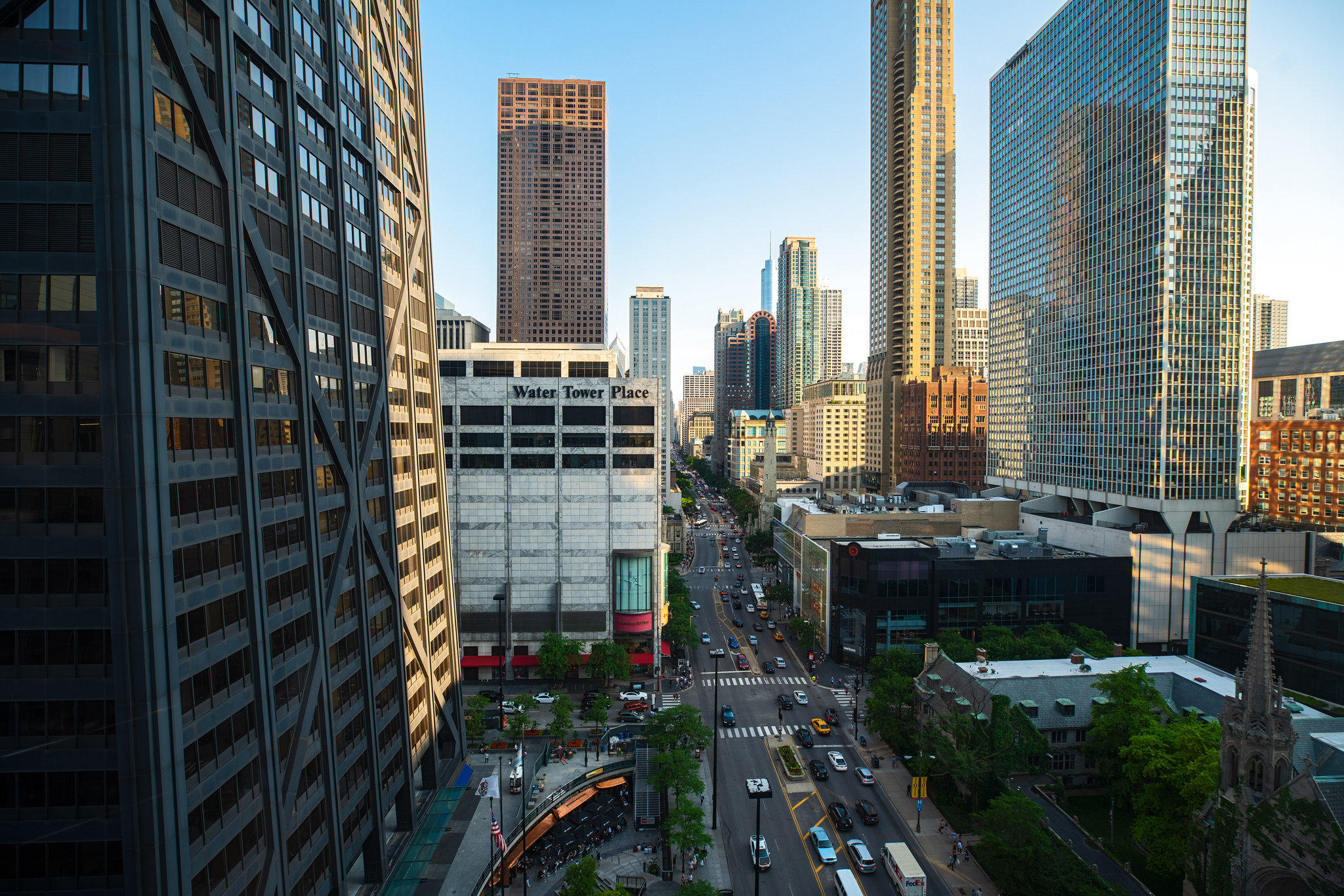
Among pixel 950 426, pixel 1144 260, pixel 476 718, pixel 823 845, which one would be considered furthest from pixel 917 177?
pixel 823 845

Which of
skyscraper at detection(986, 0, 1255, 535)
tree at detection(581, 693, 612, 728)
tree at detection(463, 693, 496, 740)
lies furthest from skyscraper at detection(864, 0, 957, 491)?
tree at detection(463, 693, 496, 740)

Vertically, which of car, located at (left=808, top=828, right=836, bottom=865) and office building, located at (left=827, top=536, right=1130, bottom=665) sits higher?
office building, located at (left=827, top=536, right=1130, bottom=665)

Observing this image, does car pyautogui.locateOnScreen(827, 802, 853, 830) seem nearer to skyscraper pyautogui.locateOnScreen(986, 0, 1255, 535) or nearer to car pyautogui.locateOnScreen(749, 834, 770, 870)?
car pyautogui.locateOnScreen(749, 834, 770, 870)

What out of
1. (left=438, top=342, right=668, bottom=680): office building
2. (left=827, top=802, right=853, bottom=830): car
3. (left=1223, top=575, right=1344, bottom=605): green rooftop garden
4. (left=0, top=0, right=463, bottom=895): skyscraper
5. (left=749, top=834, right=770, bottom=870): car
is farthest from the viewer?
(left=438, top=342, right=668, bottom=680): office building

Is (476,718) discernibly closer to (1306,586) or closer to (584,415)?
(584,415)

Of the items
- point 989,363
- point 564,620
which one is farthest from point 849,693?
point 989,363

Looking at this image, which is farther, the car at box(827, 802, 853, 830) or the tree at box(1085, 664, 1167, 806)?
the tree at box(1085, 664, 1167, 806)

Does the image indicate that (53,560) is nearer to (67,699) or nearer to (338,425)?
(67,699)
